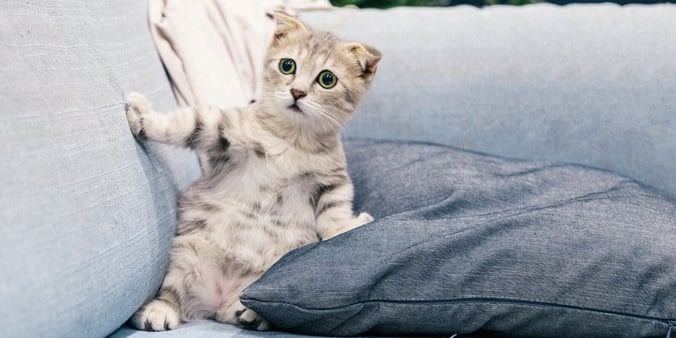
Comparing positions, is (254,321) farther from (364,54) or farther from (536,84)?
(536,84)

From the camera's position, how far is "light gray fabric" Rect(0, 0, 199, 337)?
0.91m

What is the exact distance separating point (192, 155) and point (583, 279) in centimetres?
88

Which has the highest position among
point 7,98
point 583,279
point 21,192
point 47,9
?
point 47,9

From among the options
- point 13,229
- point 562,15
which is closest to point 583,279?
point 13,229

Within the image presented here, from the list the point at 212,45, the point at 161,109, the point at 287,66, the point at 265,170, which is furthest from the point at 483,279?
the point at 212,45

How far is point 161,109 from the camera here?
4.83 ft

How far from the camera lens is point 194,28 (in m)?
1.74

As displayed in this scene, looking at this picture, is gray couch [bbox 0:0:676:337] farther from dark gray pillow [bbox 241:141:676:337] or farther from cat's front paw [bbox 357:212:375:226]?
cat's front paw [bbox 357:212:375:226]

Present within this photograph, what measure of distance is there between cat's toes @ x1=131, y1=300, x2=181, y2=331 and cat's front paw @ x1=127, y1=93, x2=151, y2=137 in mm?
308

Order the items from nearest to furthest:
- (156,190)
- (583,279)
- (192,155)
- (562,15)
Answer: (583,279)
(156,190)
(192,155)
(562,15)

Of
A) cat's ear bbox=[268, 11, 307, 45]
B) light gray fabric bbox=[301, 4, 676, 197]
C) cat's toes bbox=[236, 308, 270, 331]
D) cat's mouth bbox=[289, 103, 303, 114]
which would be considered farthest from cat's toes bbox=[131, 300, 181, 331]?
light gray fabric bbox=[301, 4, 676, 197]

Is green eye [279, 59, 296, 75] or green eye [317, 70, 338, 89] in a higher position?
green eye [279, 59, 296, 75]

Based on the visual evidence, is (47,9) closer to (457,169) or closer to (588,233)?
(457,169)

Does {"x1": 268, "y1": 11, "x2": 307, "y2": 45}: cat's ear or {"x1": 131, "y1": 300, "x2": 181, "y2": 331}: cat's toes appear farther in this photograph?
{"x1": 268, "y1": 11, "x2": 307, "y2": 45}: cat's ear
